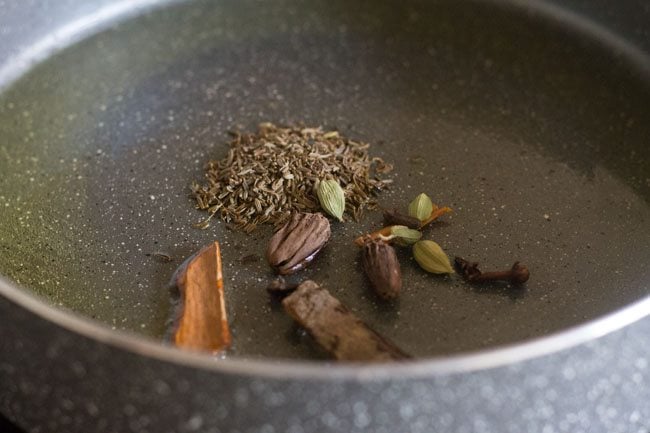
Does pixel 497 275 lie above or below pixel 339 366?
below

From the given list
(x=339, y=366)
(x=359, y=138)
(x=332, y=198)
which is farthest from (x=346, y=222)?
(x=339, y=366)

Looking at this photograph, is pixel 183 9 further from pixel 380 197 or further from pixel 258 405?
pixel 258 405

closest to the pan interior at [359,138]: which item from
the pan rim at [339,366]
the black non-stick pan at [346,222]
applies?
the black non-stick pan at [346,222]

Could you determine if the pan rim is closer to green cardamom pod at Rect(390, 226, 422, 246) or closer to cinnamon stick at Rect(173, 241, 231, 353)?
cinnamon stick at Rect(173, 241, 231, 353)

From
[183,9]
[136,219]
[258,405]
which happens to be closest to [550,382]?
[258,405]

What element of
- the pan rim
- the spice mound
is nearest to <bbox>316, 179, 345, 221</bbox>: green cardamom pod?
the spice mound

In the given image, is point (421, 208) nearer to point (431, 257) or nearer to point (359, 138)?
point (431, 257)

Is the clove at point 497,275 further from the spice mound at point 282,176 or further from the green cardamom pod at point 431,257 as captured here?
the spice mound at point 282,176
